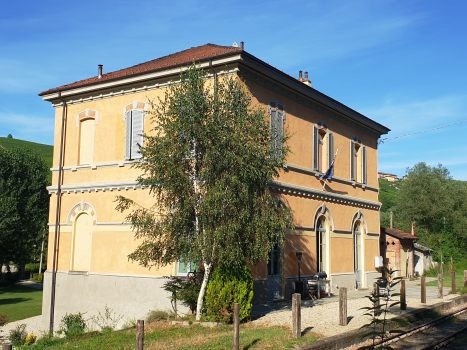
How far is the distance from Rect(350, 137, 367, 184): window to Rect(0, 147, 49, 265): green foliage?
2632cm

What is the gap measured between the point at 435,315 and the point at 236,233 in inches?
314

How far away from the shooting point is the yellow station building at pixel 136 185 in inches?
631

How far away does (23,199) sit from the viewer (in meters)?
39.4

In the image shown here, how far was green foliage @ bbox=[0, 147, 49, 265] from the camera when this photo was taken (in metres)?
37.8

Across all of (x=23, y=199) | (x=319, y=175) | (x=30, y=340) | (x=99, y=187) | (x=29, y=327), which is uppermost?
(x=23, y=199)

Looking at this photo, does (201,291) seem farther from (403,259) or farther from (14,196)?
(14,196)

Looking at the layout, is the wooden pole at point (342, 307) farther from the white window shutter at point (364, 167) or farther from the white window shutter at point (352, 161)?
the white window shutter at point (364, 167)

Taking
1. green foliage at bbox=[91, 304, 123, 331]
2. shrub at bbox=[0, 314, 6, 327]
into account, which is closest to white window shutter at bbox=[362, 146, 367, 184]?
green foliage at bbox=[91, 304, 123, 331]

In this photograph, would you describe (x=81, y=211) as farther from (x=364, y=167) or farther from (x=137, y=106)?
(x=364, y=167)

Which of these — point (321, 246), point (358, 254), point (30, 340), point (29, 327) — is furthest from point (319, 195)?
point (29, 327)

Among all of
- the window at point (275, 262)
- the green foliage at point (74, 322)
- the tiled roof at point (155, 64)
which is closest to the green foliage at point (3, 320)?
the green foliage at point (74, 322)

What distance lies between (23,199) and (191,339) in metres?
33.5

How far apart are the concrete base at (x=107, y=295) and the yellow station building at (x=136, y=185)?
0.04 m

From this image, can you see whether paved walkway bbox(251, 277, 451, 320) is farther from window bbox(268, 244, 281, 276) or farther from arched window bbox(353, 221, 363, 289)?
arched window bbox(353, 221, 363, 289)
